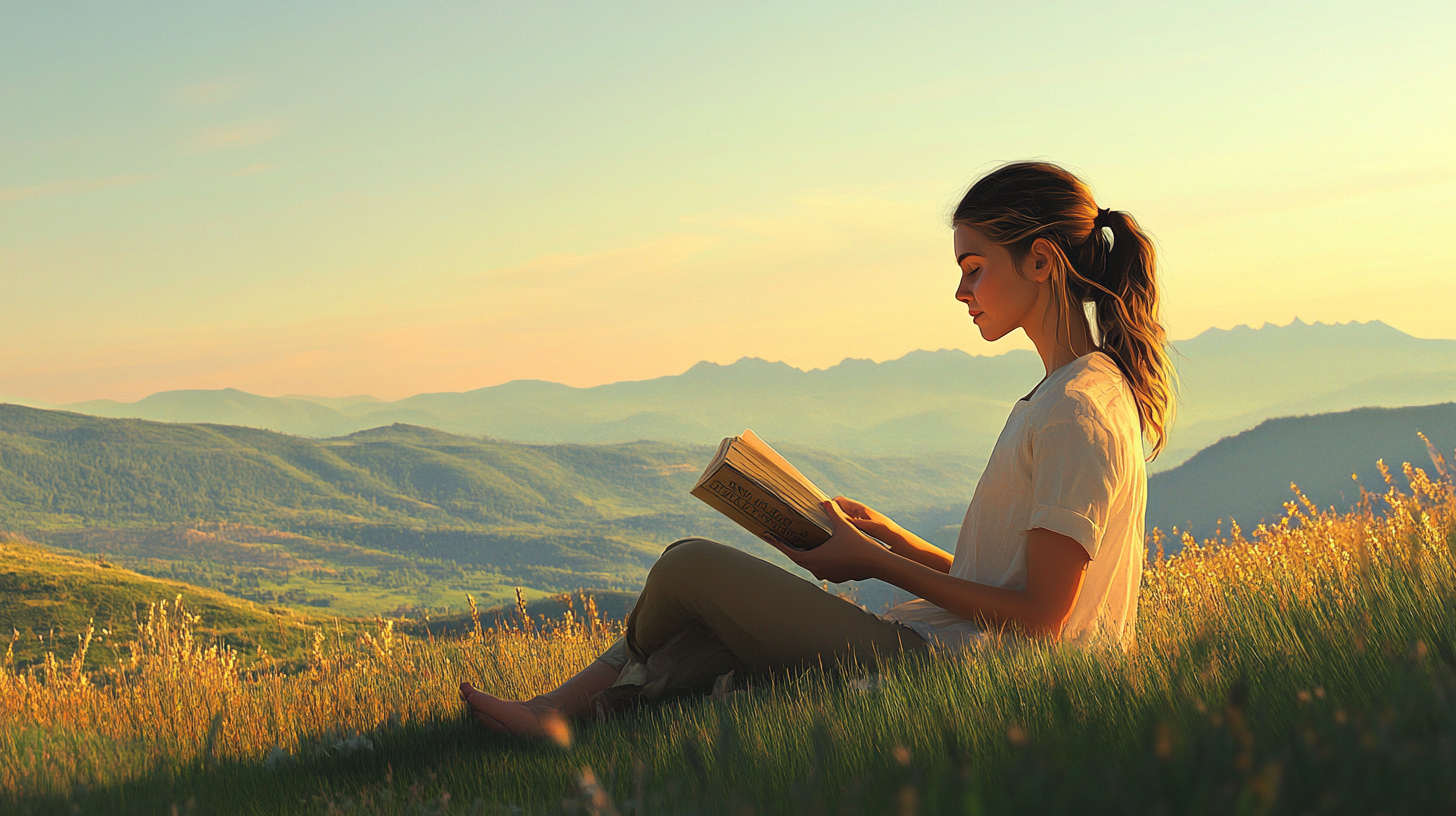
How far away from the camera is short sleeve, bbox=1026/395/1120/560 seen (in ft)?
8.76

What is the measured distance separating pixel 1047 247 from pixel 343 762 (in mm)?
3241

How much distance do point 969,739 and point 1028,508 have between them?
1.07 m

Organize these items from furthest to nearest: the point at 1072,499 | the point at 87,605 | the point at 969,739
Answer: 1. the point at 87,605
2. the point at 1072,499
3. the point at 969,739

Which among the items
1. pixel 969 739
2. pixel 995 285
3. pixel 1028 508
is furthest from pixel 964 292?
pixel 969 739

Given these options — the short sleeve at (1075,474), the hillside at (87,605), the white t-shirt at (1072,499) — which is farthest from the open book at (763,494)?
the hillside at (87,605)

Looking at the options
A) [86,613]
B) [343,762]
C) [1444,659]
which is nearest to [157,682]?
[343,762]

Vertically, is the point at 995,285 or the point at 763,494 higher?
the point at 995,285

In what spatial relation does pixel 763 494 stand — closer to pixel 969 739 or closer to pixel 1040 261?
pixel 969 739

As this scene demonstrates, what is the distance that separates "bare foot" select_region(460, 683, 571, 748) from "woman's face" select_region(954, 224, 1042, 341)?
2.11 metres

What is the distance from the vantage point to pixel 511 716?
3.35m

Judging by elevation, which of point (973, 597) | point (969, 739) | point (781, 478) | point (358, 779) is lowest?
point (358, 779)

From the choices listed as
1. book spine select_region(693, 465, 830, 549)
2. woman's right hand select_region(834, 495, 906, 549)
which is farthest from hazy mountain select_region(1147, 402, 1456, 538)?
book spine select_region(693, 465, 830, 549)

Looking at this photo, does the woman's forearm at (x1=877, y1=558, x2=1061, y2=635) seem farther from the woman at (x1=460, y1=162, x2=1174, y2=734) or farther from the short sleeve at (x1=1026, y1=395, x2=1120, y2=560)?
the short sleeve at (x1=1026, y1=395, x2=1120, y2=560)

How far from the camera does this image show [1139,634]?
10.1 ft
